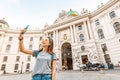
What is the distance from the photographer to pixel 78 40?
27.4 meters

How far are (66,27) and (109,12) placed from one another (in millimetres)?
13044

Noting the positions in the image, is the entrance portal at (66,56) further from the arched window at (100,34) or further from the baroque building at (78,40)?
the arched window at (100,34)

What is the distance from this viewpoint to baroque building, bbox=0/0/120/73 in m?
22.0

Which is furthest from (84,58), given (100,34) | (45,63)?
(45,63)

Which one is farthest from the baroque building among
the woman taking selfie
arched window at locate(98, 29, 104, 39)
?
the woman taking selfie

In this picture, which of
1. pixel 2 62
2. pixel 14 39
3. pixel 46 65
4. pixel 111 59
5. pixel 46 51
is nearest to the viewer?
pixel 46 65

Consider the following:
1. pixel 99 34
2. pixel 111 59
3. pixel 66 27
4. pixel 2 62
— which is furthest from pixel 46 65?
pixel 2 62

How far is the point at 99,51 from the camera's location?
23344mm

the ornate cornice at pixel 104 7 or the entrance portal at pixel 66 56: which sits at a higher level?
the ornate cornice at pixel 104 7

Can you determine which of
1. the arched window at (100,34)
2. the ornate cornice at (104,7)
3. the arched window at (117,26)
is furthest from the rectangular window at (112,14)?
the arched window at (100,34)

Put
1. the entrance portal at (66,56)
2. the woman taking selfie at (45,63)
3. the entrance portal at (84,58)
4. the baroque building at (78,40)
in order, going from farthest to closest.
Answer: the entrance portal at (66,56) < the entrance portal at (84,58) < the baroque building at (78,40) < the woman taking selfie at (45,63)

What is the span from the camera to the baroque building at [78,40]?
867 inches

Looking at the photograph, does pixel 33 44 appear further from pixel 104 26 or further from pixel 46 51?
pixel 46 51

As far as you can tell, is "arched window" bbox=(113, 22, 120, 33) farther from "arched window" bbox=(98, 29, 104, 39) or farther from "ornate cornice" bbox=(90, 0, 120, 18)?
"ornate cornice" bbox=(90, 0, 120, 18)
